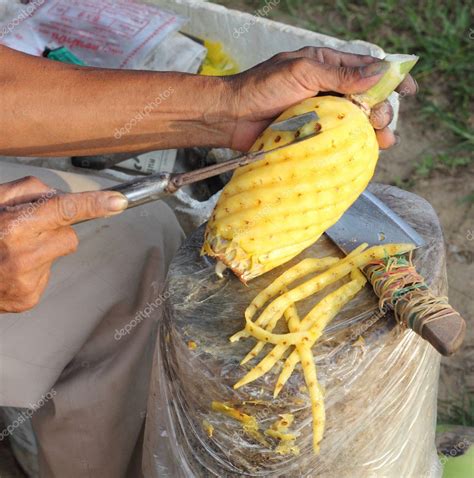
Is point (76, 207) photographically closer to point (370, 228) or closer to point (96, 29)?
point (370, 228)

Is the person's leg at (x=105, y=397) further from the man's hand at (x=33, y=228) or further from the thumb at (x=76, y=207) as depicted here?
the thumb at (x=76, y=207)

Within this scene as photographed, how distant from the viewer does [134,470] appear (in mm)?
2143

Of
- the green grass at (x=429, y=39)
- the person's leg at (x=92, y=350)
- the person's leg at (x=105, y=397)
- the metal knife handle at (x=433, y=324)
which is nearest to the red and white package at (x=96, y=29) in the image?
the person's leg at (x=92, y=350)

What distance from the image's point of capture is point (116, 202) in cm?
141

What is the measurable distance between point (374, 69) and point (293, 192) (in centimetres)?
34

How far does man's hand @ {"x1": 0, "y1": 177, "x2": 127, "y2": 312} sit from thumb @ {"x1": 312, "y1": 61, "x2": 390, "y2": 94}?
1.79 feet

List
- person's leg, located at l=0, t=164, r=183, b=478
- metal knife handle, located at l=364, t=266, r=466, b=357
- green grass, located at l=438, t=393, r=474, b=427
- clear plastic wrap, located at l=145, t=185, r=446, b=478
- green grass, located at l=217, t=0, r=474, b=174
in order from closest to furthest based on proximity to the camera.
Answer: metal knife handle, located at l=364, t=266, r=466, b=357 → clear plastic wrap, located at l=145, t=185, r=446, b=478 → person's leg, located at l=0, t=164, r=183, b=478 → green grass, located at l=438, t=393, r=474, b=427 → green grass, located at l=217, t=0, r=474, b=174

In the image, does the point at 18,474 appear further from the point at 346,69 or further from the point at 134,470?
the point at 346,69

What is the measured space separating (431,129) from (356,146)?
2070mm

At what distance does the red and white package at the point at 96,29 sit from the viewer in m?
2.75

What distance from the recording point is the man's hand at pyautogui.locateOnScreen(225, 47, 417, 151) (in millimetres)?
1609

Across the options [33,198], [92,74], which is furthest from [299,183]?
[92,74]

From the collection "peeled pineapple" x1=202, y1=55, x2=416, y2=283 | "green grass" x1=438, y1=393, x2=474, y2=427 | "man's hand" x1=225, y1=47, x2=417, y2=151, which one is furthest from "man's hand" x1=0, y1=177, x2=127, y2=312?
"green grass" x1=438, y1=393, x2=474, y2=427

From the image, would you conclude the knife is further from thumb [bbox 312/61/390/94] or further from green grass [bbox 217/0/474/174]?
green grass [bbox 217/0/474/174]
